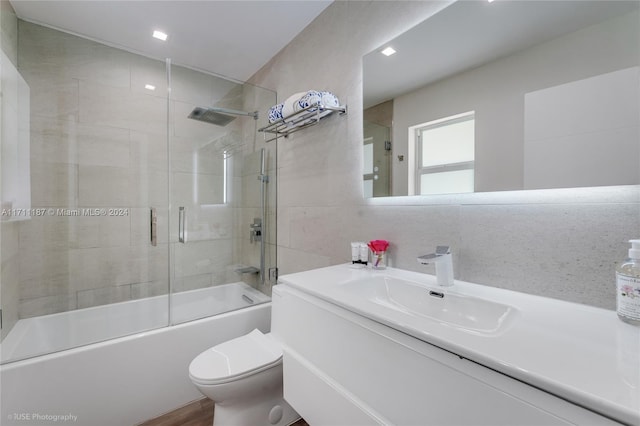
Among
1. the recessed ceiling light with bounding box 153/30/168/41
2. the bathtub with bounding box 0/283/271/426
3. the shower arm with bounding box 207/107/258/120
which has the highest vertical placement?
the recessed ceiling light with bounding box 153/30/168/41

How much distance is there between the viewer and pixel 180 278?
2.20 m

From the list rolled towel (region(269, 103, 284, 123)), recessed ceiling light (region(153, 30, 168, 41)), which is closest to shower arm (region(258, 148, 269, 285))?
rolled towel (region(269, 103, 284, 123))

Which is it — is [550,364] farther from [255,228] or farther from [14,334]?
[14,334]

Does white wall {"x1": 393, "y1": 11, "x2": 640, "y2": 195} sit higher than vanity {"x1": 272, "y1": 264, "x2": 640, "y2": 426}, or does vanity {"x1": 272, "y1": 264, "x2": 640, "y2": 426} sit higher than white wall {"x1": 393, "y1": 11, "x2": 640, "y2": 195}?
white wall {"x1": 393, "y1": 11, "x2": 640, "y2": 195}

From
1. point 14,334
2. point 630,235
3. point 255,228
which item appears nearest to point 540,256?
point 630,235

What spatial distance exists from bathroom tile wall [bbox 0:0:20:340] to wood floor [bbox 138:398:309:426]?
0.96m

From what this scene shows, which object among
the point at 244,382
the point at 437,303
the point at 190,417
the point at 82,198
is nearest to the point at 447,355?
the point at 437,303

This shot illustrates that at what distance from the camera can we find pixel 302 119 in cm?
176

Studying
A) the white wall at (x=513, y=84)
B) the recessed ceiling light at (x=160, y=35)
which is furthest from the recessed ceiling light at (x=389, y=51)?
the recessed ceiling light at (x=160, y=35)

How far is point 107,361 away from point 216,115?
6.10 ft

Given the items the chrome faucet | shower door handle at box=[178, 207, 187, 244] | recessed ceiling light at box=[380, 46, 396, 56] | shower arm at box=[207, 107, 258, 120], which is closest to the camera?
the chrome faucet

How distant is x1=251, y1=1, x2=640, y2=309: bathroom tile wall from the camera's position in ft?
2.64

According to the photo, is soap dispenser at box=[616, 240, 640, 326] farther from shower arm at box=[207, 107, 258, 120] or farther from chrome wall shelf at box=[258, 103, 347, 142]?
shower arm at box=[207, 107, 258, 120]

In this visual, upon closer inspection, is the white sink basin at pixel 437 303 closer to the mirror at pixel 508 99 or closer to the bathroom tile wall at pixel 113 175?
the mirror at pixel 508 99
